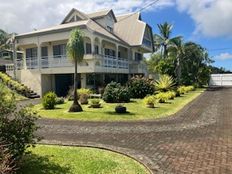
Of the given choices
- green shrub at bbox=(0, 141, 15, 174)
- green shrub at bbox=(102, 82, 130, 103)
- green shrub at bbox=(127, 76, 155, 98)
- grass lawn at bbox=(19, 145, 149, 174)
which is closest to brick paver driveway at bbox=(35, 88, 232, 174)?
grass lawn at bbox=(19, 145, 149, 174)

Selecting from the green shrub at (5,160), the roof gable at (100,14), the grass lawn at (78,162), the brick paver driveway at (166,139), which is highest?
the roof gable at (100,14)

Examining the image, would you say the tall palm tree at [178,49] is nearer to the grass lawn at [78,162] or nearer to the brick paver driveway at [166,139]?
the brick paver driveway at [166,139]

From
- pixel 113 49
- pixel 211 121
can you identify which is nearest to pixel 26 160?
pixel 211 121

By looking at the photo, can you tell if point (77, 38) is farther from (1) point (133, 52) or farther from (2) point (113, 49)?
→ (1) point (133, 52)

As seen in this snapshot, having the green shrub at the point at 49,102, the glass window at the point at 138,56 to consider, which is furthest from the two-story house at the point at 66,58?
the green shrub at the point at 49,102

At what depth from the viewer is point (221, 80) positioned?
5878cm

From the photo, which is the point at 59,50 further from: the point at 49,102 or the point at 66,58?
the point at 49,102

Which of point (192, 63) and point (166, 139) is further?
point (192, 63)

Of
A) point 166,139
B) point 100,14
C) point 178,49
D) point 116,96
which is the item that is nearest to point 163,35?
point 178,49

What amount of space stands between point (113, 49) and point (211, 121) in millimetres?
22517

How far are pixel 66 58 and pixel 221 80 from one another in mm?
41750

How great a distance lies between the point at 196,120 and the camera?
45.1 ft

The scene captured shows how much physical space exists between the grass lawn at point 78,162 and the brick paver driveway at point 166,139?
1.61ft

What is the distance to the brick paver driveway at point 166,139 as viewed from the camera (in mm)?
7234
